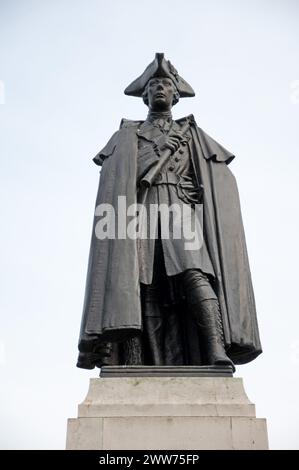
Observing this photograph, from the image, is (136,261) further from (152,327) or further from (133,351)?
(133,351)

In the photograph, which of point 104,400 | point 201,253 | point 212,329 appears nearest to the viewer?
point 104,400

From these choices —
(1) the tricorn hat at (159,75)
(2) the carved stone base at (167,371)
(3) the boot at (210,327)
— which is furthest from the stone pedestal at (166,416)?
(1) the tricorn hat at (159,75)

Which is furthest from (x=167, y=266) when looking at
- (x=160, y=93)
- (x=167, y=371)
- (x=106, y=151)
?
(x=160, y=93)

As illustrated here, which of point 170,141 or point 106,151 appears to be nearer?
point 170,141

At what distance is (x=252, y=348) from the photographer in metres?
7.92

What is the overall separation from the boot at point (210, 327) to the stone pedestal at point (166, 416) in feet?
1.27

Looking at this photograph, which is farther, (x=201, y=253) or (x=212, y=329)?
(x=201, y=253)

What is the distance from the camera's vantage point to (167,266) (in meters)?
7.94

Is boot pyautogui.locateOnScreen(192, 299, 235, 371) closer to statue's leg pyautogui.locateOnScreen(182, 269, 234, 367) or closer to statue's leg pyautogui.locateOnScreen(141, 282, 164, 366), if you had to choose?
statue's leg pyautogui.locateOnScreen(182, 269, 234, 367)

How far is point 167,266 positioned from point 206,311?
2.24 feet

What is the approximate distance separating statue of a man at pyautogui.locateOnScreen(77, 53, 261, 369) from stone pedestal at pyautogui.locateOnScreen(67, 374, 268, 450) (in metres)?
0.50
